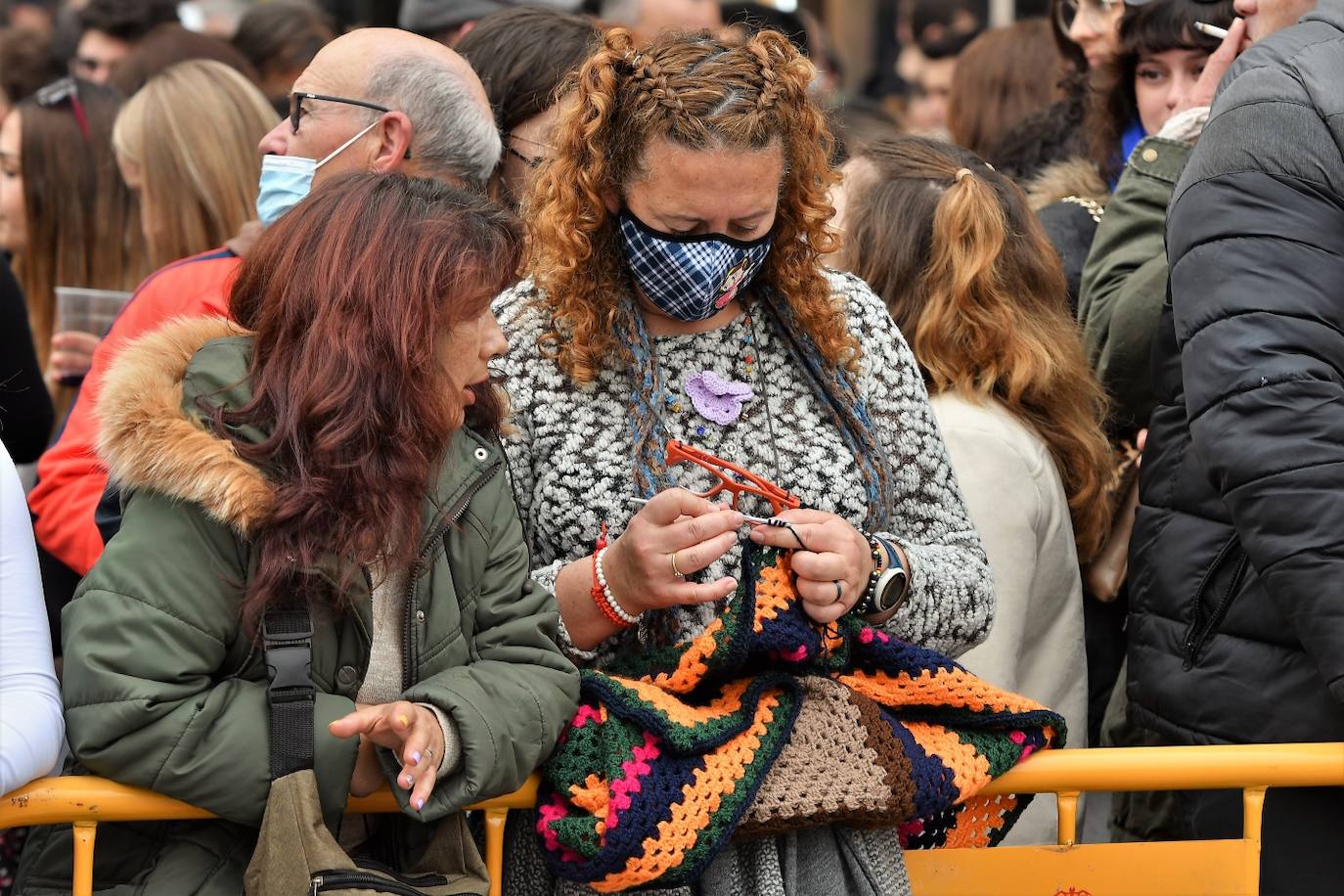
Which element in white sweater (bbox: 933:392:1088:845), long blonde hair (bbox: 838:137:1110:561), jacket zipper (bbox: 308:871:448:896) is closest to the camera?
jacket zipper (bbox: 308:871:448:896)

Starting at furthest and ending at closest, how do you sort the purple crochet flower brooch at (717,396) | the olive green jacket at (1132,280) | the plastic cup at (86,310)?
1. the plastic cup at (86,310)
2. the olive green jacket at (1132,280)
3. the purple crochet flower brooch at (717,396)

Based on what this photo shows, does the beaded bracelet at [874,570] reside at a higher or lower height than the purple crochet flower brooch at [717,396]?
lower

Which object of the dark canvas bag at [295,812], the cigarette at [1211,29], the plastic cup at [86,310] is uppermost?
the cigarette at [1211,29]

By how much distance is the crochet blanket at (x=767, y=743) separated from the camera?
7.79ft

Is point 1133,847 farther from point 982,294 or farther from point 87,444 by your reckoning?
point 87,444

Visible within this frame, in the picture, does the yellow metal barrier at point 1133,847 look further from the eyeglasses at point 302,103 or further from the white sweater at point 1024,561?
the eyeglasses at point 302,103

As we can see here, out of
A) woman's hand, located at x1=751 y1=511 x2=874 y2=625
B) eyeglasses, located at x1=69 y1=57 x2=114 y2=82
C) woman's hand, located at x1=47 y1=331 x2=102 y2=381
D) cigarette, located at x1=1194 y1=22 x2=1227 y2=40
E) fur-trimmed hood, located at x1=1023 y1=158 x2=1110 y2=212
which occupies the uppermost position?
cigarette, located at x1=1194 y1=22 x2=1227 y2=40

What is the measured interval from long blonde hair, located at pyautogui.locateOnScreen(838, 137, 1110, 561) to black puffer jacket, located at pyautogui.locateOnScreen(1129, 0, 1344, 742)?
402 millimetres

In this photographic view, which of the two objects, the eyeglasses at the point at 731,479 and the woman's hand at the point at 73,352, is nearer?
the eyeglasses at the point at 731,479

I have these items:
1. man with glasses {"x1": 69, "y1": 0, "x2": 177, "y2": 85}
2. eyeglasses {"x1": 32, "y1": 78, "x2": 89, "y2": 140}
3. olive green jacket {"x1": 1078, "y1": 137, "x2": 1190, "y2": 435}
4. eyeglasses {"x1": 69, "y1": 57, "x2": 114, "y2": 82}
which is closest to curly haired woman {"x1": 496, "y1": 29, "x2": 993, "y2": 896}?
olive green jacket {"x1": 1078, "y1": 137, "x2": 1190, "y2": 435}

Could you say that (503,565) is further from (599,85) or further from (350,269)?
(599,85)

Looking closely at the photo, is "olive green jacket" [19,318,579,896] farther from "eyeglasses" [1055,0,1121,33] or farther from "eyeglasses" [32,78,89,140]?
"eyeglasses" [1055,0,1121,33]

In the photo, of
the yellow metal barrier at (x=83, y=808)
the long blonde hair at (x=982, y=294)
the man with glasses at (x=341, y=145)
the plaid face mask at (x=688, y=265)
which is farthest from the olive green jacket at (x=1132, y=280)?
the yellow metal barrier at (x=83, y=808)

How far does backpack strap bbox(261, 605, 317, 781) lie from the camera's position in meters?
2.21
